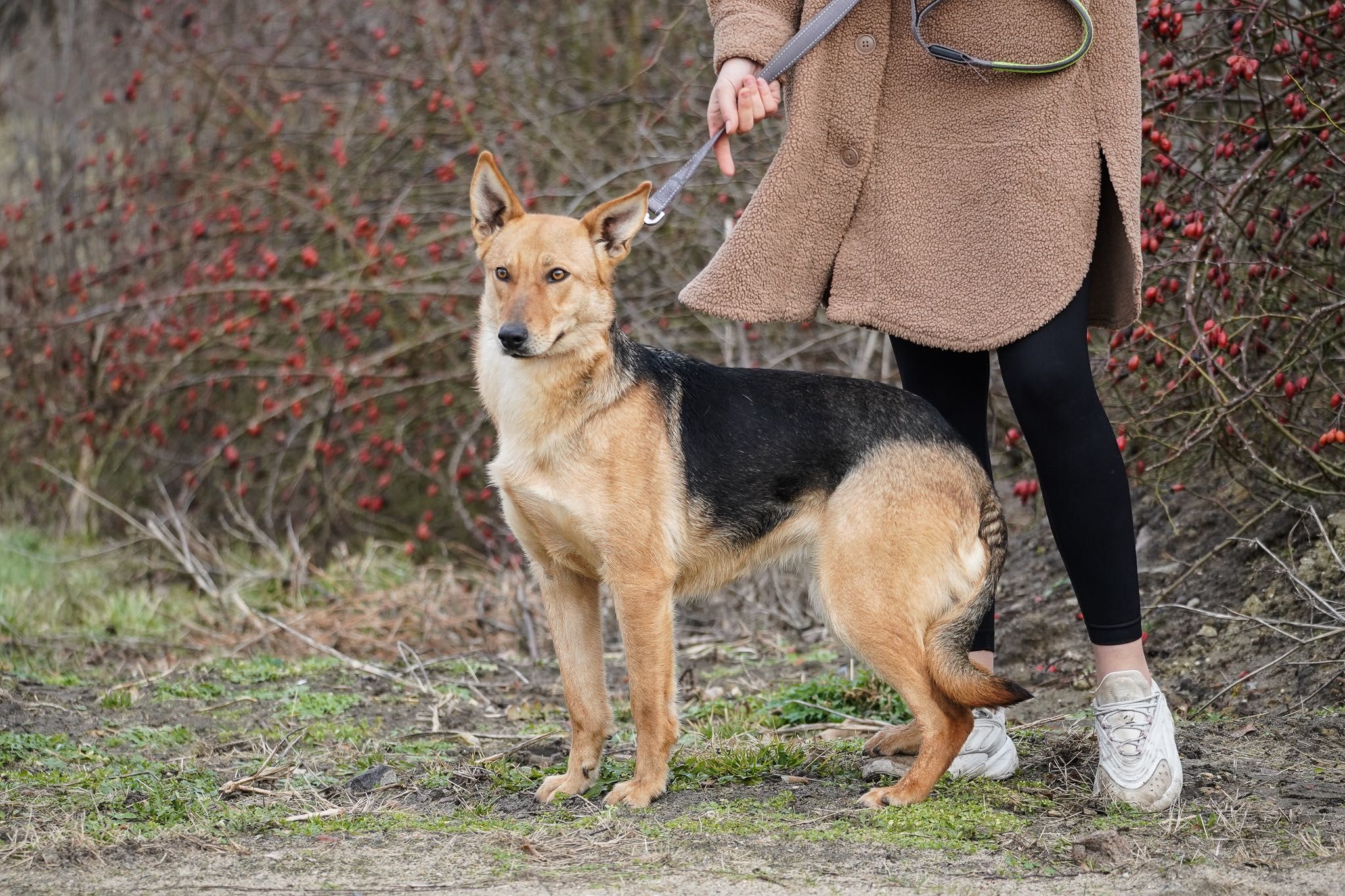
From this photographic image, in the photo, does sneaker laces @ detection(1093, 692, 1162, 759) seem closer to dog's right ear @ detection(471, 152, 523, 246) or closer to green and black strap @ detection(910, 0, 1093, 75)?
green and black strap @ detection(910, 0, 1093, 75)

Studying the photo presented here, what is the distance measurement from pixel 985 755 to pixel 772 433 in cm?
101

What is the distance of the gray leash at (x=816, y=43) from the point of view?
318cm

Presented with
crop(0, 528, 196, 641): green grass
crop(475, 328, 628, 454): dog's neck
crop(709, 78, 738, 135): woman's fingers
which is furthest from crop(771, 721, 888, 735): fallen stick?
crop(0, 528, 196, 641): green grass

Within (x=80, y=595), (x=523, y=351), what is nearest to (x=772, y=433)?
(x=523, y=351)

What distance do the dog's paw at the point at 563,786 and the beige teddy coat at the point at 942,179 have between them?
4.21 ft

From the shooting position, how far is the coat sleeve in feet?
11.3

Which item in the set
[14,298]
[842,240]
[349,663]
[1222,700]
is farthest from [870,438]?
[14,298]

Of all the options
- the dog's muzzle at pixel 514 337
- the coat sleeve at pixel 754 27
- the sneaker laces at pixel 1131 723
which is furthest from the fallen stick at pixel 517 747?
the coat sleeve at pixel 754 27

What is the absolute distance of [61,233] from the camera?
28.0 ft

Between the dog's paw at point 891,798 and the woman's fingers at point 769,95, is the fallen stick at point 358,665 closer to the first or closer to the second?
the dog's paw at point 891,798

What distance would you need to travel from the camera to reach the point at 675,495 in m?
3.47

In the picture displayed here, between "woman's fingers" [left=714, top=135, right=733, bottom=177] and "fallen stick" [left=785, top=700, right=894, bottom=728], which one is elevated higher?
"woman's fingers" [left=714, top=135, right=733, bottom=177]

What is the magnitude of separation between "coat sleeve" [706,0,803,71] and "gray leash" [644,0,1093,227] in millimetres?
39

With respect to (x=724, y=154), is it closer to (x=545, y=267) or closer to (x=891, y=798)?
(x=545, y=267)
